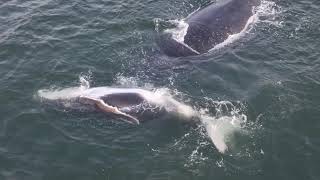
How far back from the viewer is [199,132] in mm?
13367

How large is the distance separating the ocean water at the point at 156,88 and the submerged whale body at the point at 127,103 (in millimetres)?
261

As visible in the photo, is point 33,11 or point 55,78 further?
point 33,11

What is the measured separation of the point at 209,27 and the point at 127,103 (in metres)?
4.91

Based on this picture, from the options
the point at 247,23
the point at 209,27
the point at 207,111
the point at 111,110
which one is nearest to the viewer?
the point at 111,110

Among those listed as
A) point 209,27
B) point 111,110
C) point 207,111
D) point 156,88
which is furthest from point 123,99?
point 209,27

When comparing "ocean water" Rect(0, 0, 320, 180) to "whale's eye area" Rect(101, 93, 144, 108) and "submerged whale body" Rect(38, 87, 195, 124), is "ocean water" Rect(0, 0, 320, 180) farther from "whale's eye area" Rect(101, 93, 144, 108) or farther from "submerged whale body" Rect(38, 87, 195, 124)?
"whale's eye area" Rect(101, 93, 144, 108)

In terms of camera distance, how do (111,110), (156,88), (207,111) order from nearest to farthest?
1. (111,110)
2. (207,111)
3. (156,88)

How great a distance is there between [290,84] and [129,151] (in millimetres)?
6058

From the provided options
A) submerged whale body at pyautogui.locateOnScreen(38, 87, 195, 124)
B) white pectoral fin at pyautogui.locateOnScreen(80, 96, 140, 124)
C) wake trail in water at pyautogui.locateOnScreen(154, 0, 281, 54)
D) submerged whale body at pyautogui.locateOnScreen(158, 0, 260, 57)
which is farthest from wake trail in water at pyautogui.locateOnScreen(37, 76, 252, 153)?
wake trail in water at pyautogui.locateOnScreen(154, 0, 281, 54)

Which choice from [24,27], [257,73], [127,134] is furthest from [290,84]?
[24,27]

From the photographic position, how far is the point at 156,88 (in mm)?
14852

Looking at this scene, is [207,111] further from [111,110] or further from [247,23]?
[247,23]

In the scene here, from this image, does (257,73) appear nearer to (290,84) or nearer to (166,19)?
(290,84)

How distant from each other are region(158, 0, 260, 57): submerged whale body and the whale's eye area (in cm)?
303
